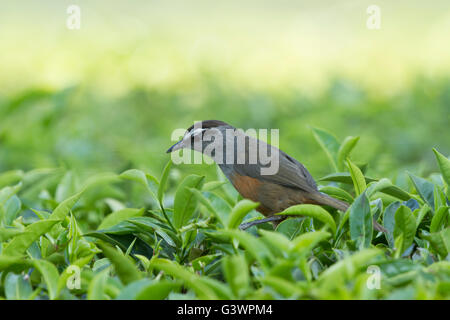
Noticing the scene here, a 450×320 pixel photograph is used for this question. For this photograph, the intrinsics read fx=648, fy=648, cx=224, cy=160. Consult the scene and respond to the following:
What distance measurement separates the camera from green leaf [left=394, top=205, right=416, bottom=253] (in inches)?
102

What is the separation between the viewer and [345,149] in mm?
3480

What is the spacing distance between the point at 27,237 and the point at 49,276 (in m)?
0.30

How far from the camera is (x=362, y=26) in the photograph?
11.0 meters

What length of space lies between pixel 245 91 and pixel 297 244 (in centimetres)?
703

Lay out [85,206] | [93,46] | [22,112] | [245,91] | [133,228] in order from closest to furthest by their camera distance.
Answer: [133,228] < [85,206] < [22,112] < [245,91] < [93,46]

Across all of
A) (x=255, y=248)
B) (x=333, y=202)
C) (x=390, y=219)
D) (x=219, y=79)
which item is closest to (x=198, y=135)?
(x=333, y=202)

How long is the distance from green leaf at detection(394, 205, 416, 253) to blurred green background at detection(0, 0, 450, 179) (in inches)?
99.2

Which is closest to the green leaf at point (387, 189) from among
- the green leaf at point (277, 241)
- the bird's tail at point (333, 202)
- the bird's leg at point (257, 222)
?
the bird's tail at point (333, 202)

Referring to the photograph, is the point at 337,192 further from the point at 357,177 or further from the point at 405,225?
the point at 405,225

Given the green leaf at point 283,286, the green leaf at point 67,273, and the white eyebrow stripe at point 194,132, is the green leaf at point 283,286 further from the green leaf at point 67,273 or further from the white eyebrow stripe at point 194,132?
Answer: the white eyebrow stripe at point 194,132

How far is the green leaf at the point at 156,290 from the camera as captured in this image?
7.32 ft

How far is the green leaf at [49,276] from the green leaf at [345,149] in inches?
65.7
